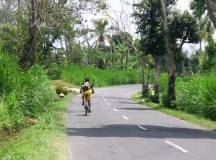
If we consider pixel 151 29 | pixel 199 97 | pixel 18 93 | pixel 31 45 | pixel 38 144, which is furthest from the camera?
pixel 151 29

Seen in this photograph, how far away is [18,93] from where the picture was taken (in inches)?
825

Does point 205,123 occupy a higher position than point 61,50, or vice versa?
point 61,50

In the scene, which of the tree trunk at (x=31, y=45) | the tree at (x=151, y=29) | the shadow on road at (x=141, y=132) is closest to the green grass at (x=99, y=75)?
the tree at (x=151, y=29)

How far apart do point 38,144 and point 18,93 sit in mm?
6372

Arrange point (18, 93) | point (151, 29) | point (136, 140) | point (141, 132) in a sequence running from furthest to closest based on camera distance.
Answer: point (151, 29) → point (18, 93) → point (141, 132) → point (136, 140)

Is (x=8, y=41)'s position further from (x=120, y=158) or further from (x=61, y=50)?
(x=120, y=158)

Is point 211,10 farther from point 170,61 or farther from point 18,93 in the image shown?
point 170,61

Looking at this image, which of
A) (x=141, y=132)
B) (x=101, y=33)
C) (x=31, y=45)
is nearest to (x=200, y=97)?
(x=31, y=45)


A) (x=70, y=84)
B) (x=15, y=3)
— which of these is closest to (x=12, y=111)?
(x=15, y=3)

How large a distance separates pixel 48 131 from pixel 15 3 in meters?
14.8

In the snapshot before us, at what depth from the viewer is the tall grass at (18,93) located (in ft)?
60.4

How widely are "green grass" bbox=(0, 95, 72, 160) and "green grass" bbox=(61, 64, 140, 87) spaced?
5270cm

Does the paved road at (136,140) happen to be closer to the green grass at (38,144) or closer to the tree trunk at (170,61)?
the green grass at (38,144)

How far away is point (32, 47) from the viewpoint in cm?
2811
